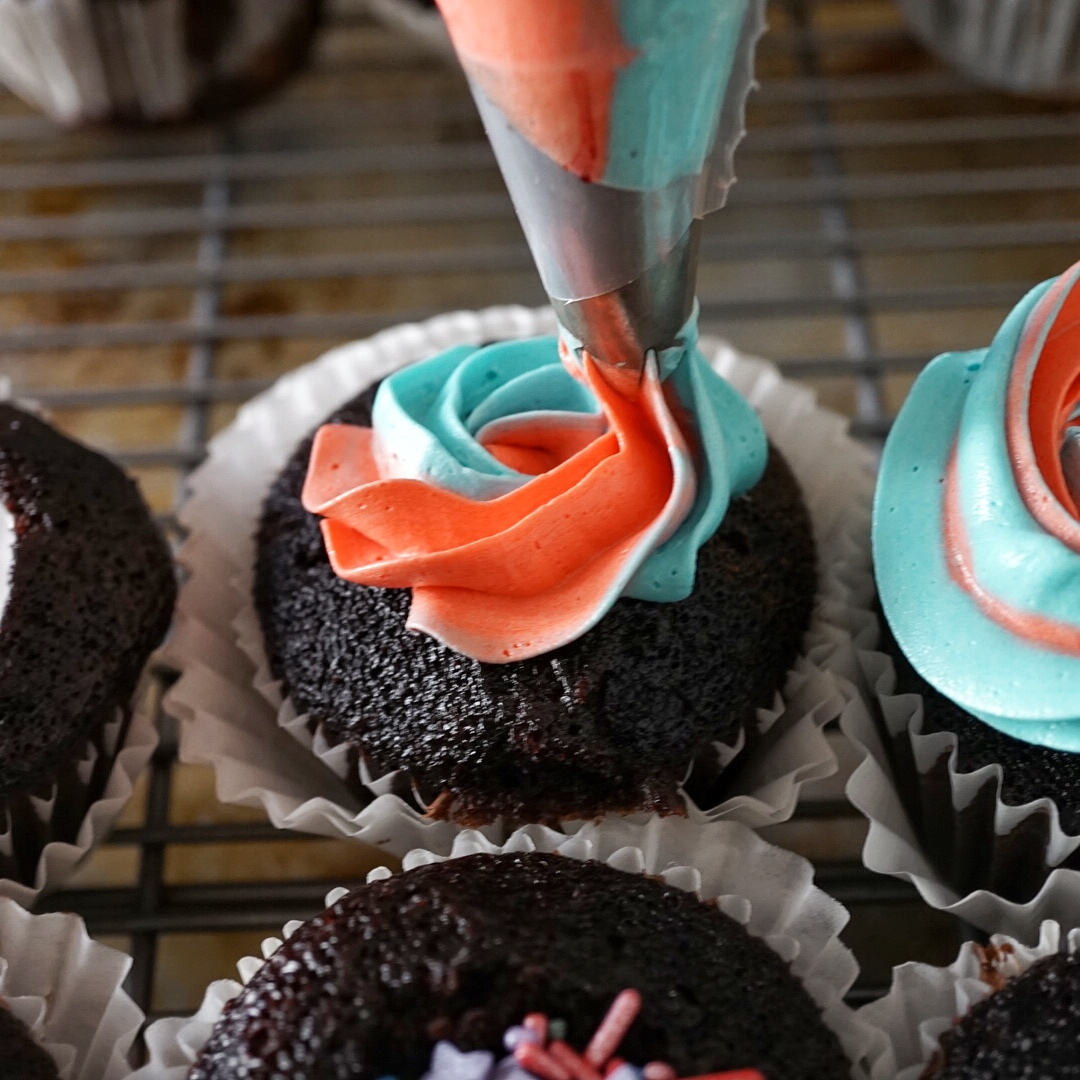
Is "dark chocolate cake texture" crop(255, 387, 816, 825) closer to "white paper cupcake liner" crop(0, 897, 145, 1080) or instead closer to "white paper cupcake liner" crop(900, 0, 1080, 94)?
"white paper cupcake liner" crop(0, 897, 145, 1080)

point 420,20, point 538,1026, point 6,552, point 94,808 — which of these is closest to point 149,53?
point 420,20

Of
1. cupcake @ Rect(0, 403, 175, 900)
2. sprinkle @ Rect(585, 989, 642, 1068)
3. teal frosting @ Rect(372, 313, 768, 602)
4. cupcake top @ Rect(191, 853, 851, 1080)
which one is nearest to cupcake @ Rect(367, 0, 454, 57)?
teal frosting @ Rect(372, 313, 768, 602)

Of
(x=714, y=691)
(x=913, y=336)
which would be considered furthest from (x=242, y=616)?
(x=913, y=336)

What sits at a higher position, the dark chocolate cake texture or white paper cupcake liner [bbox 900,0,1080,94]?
white paper cupcake liner [bbox 900,0,1080,94]

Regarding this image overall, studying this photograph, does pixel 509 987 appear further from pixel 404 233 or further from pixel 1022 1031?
pixel 404 233

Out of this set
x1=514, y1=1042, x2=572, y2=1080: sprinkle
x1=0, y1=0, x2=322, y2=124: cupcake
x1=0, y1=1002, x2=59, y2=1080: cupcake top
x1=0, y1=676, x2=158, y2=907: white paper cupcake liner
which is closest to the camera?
x1=514, y1=1042, x2=572, y2=1080: sprinkle

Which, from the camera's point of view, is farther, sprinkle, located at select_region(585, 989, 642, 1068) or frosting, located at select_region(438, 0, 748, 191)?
sprinkle, located at select_region(585, 989, 642, 1068)
